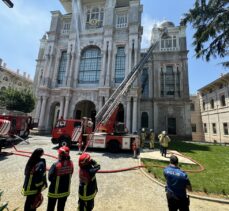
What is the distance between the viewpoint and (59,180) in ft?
10.8

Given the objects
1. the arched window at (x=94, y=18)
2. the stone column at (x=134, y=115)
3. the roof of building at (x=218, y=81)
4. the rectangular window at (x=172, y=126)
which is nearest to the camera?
the stone column at (x=134, y=115)

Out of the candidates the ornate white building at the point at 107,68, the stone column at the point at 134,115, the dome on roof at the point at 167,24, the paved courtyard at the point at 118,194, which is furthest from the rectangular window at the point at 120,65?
the paved courtyard at the point at 118,194

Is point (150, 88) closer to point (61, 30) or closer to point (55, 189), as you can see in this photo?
point (61, 30)

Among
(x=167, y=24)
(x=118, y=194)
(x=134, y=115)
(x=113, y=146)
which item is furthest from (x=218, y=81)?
(x=118, y=194)

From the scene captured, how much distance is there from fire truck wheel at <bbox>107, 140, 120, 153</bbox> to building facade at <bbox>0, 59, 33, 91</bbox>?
34.7 m

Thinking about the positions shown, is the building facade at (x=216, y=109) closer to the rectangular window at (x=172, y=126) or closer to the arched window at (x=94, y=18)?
the rectangular window at (x=172, y=126)

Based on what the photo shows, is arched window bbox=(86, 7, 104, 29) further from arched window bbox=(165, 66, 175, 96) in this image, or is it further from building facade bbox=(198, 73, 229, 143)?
building facade bbox=(198, 73, 229, 143)

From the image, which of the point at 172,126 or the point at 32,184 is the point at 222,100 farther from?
the point at 32,184

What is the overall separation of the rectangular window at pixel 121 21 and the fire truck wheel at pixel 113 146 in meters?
23.0

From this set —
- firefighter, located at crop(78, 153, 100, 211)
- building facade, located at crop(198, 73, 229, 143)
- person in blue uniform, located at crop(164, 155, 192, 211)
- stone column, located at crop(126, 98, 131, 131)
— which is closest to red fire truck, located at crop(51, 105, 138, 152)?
stone column, located at crop(126, 98, 131, 131)

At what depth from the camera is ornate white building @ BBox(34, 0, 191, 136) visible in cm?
2458

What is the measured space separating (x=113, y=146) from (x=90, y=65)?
61.0 feet

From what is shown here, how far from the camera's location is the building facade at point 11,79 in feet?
123

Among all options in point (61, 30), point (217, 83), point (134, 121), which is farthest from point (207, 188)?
point (61, 30)
